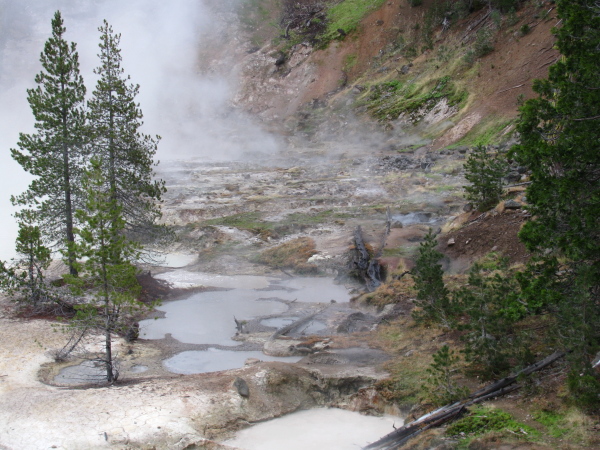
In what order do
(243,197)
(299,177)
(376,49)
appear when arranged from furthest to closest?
(376,49) → (299,177) → (243,197)

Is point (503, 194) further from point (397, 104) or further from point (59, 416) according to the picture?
point (397, 104)

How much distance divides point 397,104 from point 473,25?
9.51 metres

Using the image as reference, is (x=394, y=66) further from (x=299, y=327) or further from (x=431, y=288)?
(x=431, y=288)

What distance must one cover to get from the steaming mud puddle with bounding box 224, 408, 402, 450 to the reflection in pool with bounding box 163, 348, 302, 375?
2617mm

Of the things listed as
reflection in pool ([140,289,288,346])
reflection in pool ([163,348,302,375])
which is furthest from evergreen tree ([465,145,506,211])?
reflection in pool ([163,348,302,375])

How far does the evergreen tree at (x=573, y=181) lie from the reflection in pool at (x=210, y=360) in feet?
20.9

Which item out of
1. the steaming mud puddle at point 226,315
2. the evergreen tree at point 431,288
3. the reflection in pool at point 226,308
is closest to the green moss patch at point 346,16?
the steaming mud puddle at point 226,315

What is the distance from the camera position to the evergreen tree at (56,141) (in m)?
17.9

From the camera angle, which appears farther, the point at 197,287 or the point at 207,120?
the point at 207,120

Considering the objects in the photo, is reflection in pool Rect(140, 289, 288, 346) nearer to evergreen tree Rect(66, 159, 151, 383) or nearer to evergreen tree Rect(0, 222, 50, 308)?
evergreen tree Rect(66, 159, 151, 383)

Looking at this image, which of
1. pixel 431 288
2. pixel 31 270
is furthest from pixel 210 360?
pixel 31 270

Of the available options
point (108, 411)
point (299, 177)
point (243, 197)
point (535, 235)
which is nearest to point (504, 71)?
point (299, 177)

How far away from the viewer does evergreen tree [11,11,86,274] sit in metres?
17.9

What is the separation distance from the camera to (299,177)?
36.2 meters
